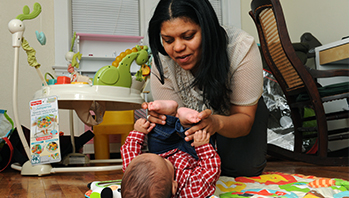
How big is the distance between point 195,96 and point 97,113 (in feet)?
2.86

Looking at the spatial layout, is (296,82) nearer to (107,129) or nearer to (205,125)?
(205,125)

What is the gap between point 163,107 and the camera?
933 mm

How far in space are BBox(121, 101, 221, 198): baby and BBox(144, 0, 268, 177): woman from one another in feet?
0.16

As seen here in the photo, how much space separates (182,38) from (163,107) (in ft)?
0.74

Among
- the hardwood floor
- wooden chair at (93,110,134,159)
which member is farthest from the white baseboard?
the hardwood floor

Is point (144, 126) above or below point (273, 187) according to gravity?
above

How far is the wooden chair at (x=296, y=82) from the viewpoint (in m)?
1.64

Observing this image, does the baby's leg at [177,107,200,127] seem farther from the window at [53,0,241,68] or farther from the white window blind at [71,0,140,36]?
the white window blind at [71,0,140,36]

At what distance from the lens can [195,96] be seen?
1153 mm

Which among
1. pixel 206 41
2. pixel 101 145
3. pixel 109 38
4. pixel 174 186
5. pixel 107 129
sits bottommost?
pixel 101 145

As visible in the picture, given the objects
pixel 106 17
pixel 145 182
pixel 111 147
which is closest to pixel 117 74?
pixel 145 182

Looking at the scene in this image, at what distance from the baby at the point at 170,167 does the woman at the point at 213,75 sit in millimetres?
48

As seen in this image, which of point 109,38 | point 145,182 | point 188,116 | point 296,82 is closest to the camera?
point 145,182

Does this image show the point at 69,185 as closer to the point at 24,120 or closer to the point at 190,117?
the point at 190,117
